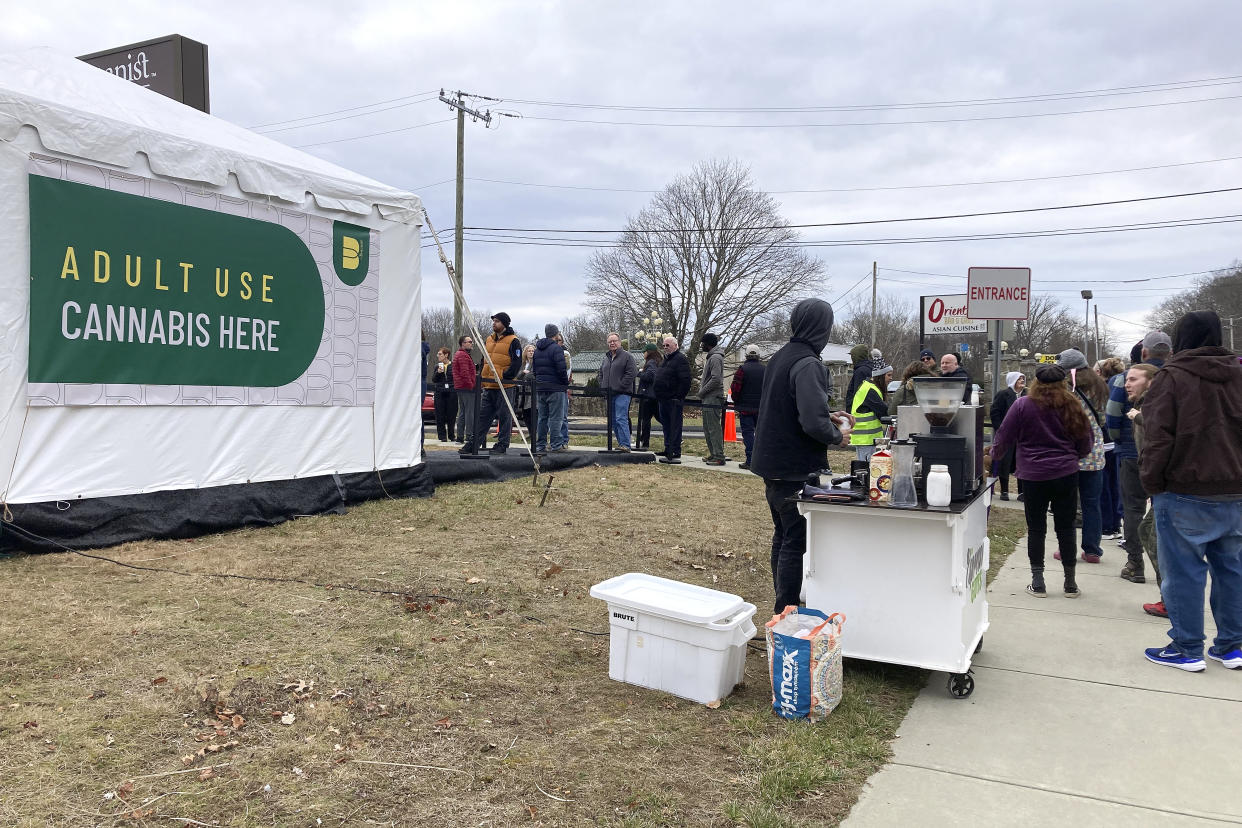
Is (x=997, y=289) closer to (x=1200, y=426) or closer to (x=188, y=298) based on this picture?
(x=1200, y=426)

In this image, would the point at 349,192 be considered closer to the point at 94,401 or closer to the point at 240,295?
the point at 240,295

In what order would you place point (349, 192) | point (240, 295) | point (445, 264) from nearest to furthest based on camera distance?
point (240, 295)
point (349, 192)
point (445, 264)

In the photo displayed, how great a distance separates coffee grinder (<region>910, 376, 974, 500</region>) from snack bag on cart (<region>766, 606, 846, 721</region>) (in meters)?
1.11

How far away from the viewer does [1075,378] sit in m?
8.28

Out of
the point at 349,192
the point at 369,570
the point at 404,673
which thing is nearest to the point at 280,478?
the point at 369,570

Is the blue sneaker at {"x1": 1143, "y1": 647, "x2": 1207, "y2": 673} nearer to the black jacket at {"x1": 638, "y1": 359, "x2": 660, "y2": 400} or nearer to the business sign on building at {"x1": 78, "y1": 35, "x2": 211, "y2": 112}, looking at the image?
the black jacket at {"x1": 638, "y1": 359, "x2": 660, "y2": 400}

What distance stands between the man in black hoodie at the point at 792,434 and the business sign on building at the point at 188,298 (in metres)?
5.23

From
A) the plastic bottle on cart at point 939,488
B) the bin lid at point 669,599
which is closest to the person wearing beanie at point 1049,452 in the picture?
the plastic bottle on cart at point 939,488

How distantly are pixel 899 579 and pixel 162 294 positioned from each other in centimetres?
643

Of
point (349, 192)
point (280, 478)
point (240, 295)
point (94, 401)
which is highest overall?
point (349, 192)

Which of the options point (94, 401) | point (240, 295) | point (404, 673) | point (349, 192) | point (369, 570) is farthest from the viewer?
point (349, 192)

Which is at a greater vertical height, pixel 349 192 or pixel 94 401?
pixel 349 192

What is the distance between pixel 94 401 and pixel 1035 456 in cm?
753

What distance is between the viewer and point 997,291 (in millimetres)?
10656
